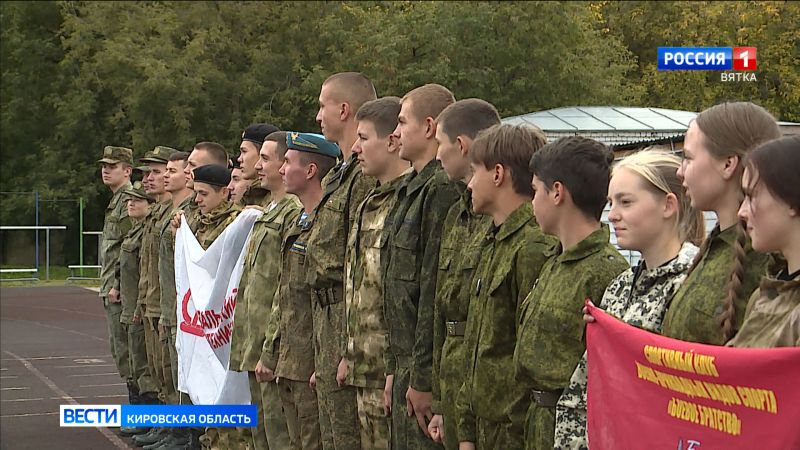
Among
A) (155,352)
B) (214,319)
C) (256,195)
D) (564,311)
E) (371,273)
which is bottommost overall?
(155,352)

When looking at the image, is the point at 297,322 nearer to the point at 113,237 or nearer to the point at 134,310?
the point at 134,310

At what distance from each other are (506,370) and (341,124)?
2684 mm

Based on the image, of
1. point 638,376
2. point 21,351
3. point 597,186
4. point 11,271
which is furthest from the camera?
point 11,271

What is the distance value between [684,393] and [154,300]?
848cm

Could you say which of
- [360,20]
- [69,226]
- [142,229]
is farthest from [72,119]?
[142,229]

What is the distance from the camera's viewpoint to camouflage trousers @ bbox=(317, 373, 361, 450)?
6715mm

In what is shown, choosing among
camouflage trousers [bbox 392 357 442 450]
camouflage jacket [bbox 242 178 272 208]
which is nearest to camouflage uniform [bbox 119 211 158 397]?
camouflage jacket [bbox 242 178 272 208]

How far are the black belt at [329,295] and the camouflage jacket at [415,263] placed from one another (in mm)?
944

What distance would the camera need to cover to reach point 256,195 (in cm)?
950

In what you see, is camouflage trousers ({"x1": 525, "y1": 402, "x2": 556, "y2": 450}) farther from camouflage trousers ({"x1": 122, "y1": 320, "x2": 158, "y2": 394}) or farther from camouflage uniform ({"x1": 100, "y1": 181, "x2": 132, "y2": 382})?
camouflage uniform ({"x1": 100, "y1": 181, "x2": 132, "y2": 382})

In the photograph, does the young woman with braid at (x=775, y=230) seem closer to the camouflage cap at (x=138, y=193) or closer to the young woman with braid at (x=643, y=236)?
the young woman with braid at (x=643, y=236)

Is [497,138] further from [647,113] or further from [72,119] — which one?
[72,119]

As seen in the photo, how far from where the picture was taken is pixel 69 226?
41188mm

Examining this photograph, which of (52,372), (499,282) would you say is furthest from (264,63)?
(499,282)
